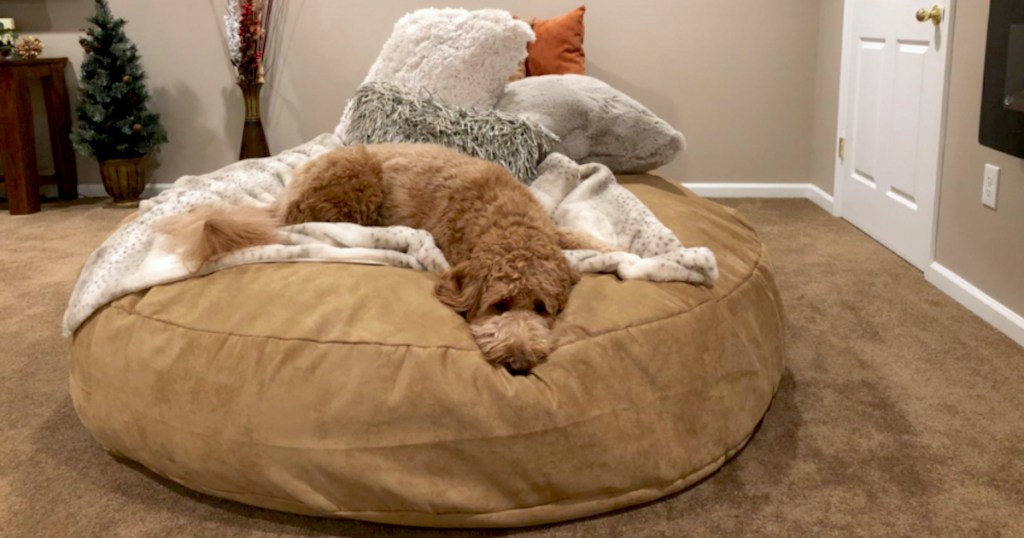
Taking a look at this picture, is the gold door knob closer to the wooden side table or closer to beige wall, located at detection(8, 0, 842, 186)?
beige wall, located at detection(8, 0, 842, 186)

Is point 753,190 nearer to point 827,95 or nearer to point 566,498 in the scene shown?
point 827,95

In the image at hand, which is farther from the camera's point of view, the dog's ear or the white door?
the white door

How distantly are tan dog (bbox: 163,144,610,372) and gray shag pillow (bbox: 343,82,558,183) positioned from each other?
0.96 feet

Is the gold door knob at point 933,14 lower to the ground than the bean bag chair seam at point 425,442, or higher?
higher

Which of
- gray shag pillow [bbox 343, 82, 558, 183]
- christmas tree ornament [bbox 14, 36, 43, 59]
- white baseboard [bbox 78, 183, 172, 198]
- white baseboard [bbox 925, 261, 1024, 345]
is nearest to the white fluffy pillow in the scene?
gray shag pillow [bbox 343, 82, 558, 183]

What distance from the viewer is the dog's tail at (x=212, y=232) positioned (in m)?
2.02

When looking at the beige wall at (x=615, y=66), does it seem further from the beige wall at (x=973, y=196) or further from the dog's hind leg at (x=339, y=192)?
the dog's hind leg at (x=339, y=192)

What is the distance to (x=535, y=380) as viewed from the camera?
1701mm

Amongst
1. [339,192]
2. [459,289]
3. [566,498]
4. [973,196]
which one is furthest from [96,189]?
[973,196]

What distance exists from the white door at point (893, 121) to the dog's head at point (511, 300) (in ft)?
6.58

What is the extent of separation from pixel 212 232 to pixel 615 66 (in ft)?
10.0

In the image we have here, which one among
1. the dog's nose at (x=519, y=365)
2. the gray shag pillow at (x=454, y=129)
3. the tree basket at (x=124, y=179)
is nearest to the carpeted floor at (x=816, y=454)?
the dog's nose at (x=519, y=365)

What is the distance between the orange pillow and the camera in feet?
14.0

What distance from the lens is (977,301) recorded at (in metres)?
2.88
